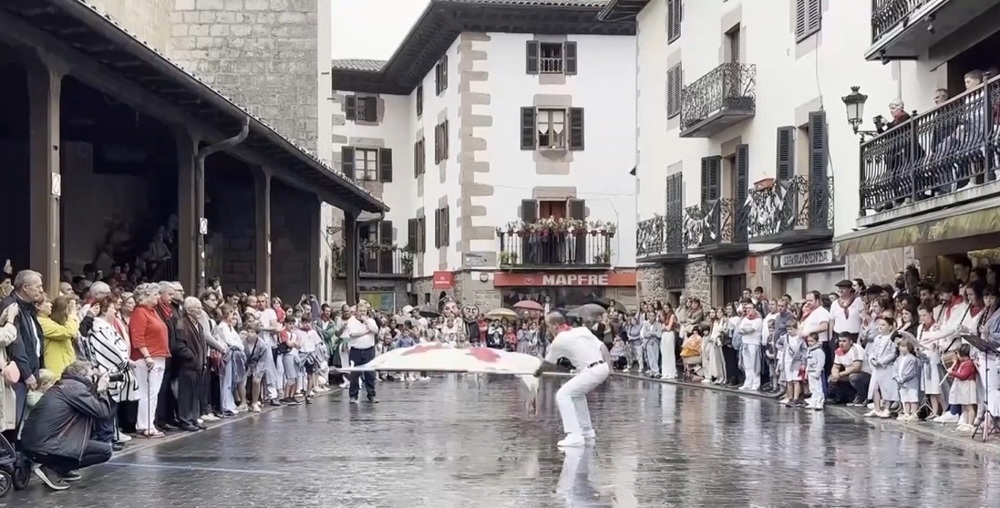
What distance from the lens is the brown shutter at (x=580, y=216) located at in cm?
4609

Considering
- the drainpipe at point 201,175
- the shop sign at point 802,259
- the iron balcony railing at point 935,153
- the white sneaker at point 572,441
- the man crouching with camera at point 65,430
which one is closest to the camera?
the man crouching with camera at point 65,430

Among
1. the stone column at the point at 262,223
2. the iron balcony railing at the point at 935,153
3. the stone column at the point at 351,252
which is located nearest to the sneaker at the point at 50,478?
the iron balcony railing at the point at 935,153

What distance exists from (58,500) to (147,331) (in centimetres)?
499

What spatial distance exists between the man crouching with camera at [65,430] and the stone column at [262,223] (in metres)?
13.3

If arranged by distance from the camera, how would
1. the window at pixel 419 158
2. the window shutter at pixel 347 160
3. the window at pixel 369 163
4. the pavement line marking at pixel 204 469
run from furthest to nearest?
1. the window at pixel 369 163
2. the window shutter at pixel 347 160
3. the window at pixel 419 158
4. the pavement line marking at pixel 204 469

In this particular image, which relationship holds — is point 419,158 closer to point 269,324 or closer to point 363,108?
point 363,108

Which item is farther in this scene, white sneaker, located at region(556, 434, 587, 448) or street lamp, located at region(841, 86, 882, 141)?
street lamp, located at region(841, 86, 882, 141)

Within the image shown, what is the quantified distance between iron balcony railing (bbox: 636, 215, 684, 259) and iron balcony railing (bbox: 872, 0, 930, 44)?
13070 mm

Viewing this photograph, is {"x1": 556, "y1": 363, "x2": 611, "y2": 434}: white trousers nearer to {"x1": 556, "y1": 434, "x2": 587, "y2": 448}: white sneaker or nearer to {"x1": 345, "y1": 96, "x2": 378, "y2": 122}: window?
{"x1": 556, "y1": 434, "x2": 587, "y2": 448}: white sneaker

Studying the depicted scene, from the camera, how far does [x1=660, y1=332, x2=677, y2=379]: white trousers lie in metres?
30.5

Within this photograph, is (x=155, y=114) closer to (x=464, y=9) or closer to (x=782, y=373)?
(x=782, y=373)

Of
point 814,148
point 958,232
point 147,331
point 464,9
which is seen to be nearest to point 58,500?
point 147,331

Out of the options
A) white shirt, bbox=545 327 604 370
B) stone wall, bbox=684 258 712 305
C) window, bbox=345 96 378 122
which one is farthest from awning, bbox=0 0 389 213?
window, bbox=345 96 378 122

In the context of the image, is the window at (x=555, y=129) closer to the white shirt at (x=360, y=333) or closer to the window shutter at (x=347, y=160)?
the window shutter at (x=347, y=160)
